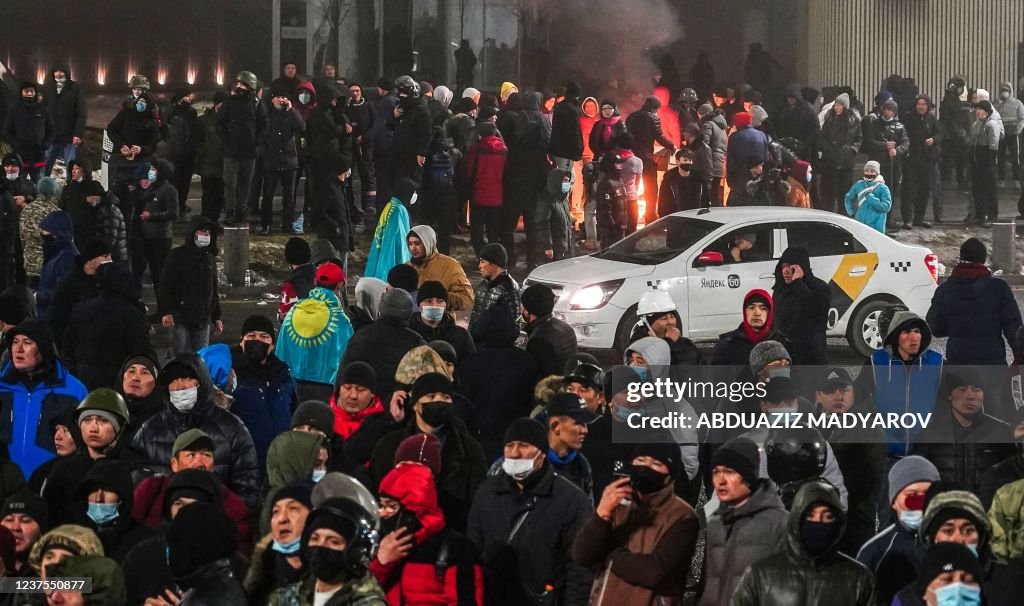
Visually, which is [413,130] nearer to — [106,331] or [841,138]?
[841,138]

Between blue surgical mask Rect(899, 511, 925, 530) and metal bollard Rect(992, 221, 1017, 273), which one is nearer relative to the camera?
blue surgical mask Rect(899, 511, 925, 530)

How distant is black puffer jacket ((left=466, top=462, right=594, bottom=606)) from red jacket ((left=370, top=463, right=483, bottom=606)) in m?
0.46

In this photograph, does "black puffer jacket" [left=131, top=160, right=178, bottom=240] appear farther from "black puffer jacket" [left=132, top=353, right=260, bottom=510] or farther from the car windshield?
"black puffer jacket" [left=132, top=353, right=260, bottom=510]

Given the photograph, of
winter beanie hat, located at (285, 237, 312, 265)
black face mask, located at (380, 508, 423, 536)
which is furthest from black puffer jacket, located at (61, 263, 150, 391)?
black face mask, located at (380, 508, 423, 536)

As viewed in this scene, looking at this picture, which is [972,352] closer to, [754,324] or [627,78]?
[754,324]

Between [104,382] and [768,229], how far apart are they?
24.3 ft

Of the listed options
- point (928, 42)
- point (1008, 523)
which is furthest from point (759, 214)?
point (928, 42)

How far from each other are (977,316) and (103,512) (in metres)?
6.97

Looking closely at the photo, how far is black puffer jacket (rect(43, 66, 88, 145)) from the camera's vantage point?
78.6ft

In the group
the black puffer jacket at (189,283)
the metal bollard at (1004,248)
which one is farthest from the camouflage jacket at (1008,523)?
the metal bollard at (1004,248)

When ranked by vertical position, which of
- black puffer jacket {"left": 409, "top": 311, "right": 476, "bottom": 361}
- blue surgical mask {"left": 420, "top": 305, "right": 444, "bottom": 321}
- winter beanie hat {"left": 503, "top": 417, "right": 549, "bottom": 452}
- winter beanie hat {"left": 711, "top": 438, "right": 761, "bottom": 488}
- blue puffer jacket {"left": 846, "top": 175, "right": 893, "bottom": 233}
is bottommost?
winter beanie hat {"left": 711, "top": 438, "right": 761, "bottom": 488}

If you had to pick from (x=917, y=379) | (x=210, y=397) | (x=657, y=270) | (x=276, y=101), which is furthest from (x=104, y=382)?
(x=276, y=101)

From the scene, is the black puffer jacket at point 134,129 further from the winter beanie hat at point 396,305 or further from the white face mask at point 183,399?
the white face mask at point 183,399

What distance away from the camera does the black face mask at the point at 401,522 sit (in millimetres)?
7887
